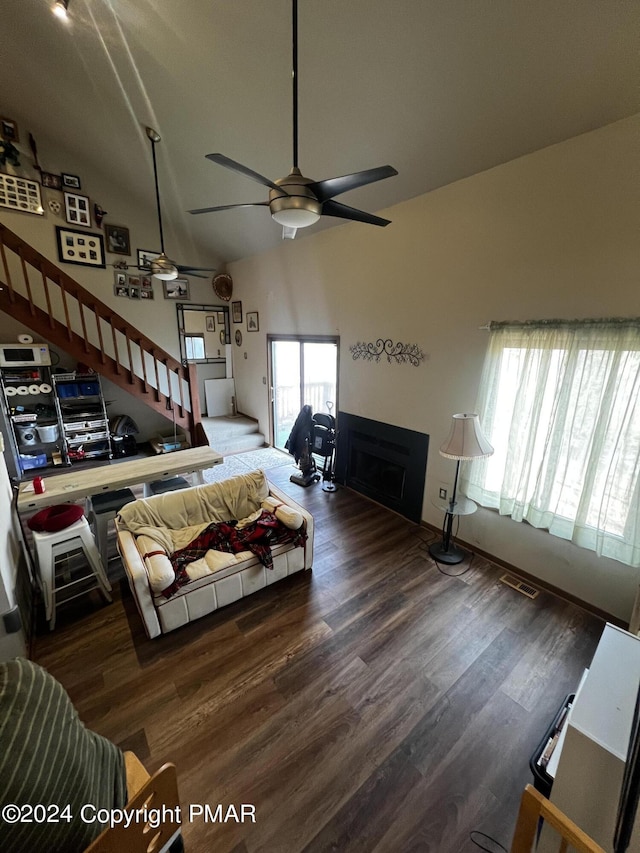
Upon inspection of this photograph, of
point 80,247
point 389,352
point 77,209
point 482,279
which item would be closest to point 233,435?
point 389,352

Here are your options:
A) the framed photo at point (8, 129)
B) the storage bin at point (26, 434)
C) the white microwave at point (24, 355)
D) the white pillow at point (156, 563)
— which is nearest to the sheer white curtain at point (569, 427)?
the white pillow at point (156, 563)

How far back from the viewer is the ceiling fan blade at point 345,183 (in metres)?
1.52

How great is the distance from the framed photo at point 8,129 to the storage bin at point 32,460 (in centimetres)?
408

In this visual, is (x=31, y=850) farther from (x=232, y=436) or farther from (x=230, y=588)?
A: (x=232, y=436)

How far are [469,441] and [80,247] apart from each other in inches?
235

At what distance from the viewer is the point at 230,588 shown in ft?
8.07

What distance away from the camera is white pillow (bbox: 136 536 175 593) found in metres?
2.12

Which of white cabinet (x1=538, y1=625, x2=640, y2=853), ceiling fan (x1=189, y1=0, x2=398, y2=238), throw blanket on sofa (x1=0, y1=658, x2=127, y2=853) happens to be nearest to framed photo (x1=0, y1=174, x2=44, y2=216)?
ceiling fan (x1=189, y1=0, x2=398, y2=238)

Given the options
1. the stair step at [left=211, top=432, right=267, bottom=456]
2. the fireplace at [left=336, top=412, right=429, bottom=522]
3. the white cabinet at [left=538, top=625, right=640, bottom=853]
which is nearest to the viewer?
the white cabinet at [left=538, top=625, right=640, bottom=853]

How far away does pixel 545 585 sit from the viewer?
2.74 meters

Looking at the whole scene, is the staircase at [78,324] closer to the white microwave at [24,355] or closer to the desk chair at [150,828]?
the white microwave at [24,355]

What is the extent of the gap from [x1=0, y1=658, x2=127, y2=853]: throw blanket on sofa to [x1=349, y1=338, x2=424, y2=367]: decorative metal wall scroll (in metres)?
3.36

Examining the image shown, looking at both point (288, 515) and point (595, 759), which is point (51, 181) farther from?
point (595, 759)

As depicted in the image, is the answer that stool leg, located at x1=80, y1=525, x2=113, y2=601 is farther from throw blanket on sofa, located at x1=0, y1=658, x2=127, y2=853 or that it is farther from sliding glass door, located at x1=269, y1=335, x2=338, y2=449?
sliding glass door, located at x1=269, y1=335, x2=338, y2=449
